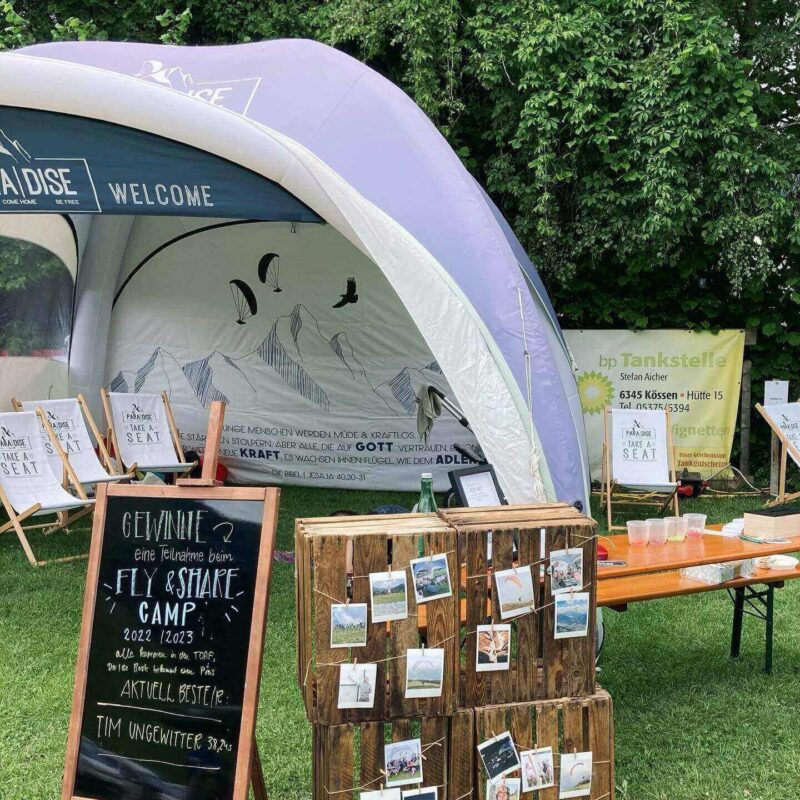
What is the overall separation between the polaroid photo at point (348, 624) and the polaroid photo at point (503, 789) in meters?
0.54

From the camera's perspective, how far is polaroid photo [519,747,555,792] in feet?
8.46

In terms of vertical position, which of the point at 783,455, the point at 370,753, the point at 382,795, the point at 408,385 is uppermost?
the point at 408,385

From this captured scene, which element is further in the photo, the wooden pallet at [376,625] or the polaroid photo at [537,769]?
the polaroid photo at [537,769]

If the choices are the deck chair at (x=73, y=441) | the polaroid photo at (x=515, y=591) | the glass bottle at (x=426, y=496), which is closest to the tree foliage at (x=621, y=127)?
the deck chair at (x=73, y=441)

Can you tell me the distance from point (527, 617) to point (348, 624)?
523 millimetres

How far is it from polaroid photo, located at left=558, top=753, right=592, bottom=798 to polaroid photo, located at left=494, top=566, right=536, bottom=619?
42 cm

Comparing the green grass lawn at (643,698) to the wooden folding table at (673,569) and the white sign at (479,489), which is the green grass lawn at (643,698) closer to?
the wooden folding table at (673,569)

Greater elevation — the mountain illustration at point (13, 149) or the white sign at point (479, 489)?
the mountain illustration at point (13, 149)

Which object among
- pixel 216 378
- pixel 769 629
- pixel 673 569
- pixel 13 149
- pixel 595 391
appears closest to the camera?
pixel 673 569

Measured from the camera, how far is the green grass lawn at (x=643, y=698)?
10.6 feet

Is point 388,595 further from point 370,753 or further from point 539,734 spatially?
point 539,734

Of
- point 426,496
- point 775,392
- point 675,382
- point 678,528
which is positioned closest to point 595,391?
point 675,382

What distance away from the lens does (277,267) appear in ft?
28.6

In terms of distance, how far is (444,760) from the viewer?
255cm
